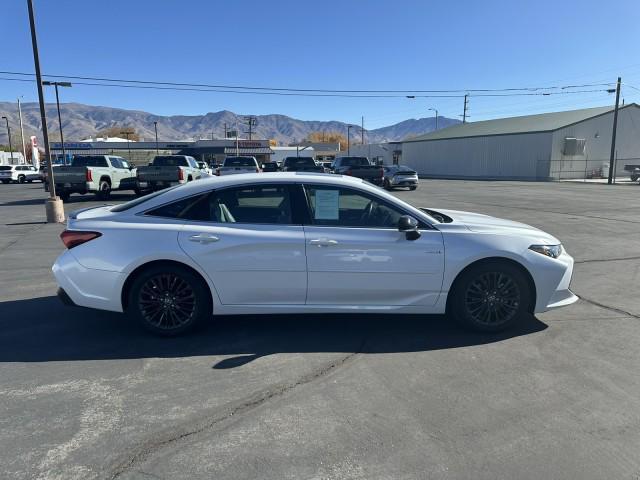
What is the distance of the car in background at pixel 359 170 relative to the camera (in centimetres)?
2377

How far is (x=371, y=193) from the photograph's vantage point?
14.6 ft

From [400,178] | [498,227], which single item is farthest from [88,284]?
[400,178]

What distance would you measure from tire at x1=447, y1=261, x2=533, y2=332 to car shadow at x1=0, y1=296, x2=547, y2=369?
156mm

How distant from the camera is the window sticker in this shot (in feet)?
14.4

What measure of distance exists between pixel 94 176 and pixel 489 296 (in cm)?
1807

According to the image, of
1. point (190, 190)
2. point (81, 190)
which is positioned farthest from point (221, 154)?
point (190, 190)

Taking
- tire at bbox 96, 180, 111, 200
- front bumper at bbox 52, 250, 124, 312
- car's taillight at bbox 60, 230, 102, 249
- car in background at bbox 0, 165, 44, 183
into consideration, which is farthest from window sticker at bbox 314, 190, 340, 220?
car in background at bbox 0, 165, 44, 183

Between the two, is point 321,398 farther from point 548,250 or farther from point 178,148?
point 178,148

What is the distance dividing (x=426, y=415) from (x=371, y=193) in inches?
83.9

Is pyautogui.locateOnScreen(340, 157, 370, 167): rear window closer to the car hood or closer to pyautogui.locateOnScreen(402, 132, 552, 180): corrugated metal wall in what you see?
the car hood

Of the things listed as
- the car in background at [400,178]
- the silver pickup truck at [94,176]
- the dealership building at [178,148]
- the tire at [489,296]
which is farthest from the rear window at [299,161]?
the dealership building at [178,148]

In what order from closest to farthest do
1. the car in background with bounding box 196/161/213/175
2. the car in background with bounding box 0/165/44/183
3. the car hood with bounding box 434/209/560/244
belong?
1. the car hood with bounding box 434/209/560/244
2. the car in background with bounding box 196/161/213/175
3. the car in background with bounding box 0/165/44/183

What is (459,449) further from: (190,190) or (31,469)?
(190,190)

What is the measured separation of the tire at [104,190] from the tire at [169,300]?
55.3ft
